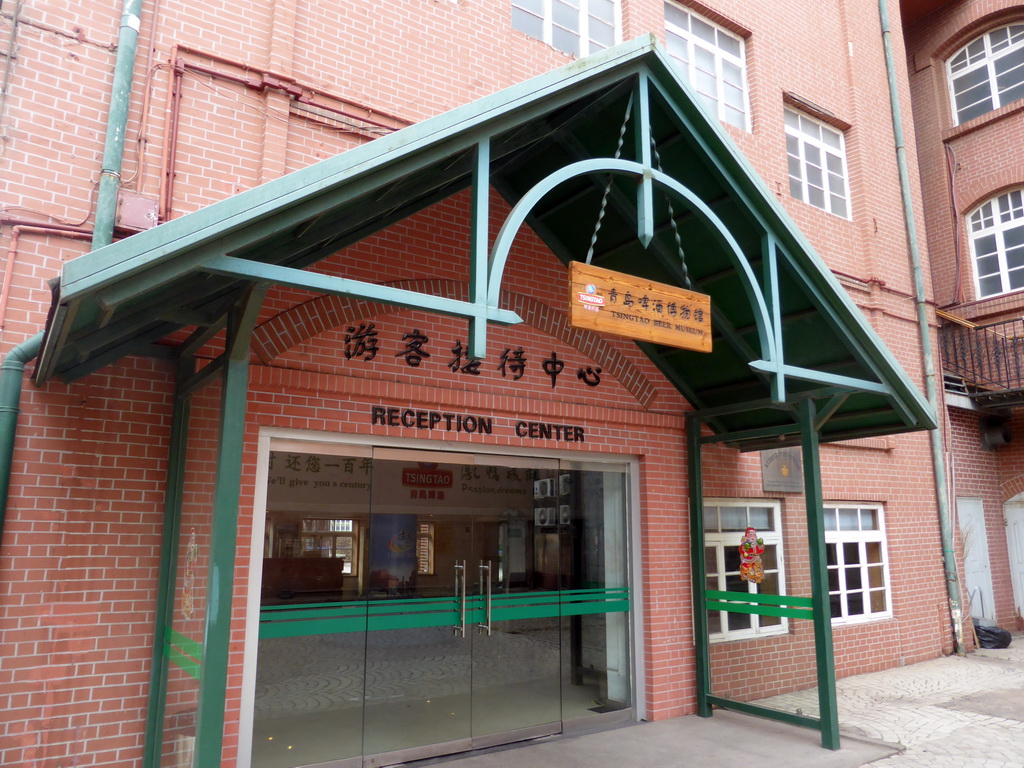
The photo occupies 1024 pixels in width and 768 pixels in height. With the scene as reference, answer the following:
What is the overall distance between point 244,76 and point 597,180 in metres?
3.01

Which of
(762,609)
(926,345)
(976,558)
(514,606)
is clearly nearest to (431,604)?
(514,606)

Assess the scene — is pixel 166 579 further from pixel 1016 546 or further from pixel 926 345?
pixel 1016 546

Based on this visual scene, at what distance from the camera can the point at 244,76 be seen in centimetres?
591

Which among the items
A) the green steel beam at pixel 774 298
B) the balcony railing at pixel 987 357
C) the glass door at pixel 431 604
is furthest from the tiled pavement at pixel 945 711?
the balcony railing at pixel 987 357

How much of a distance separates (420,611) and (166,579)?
2.07 meters

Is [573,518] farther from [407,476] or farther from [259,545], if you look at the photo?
[259,545]

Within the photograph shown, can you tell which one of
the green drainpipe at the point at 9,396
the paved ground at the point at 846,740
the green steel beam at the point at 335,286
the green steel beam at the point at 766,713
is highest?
the green steel beam at the point at 335,286

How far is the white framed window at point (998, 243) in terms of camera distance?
12.7m

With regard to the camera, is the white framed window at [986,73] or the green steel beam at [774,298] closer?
the green steel beam at [774,298]

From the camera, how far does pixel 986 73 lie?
44.3ft

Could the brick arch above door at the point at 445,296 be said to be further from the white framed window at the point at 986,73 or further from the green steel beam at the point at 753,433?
the white framed window at the point at 986,73

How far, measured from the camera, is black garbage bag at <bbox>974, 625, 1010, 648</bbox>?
35.3 ft

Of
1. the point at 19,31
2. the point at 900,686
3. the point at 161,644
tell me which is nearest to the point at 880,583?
the point at 900,686

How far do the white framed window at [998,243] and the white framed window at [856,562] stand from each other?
5667mm
